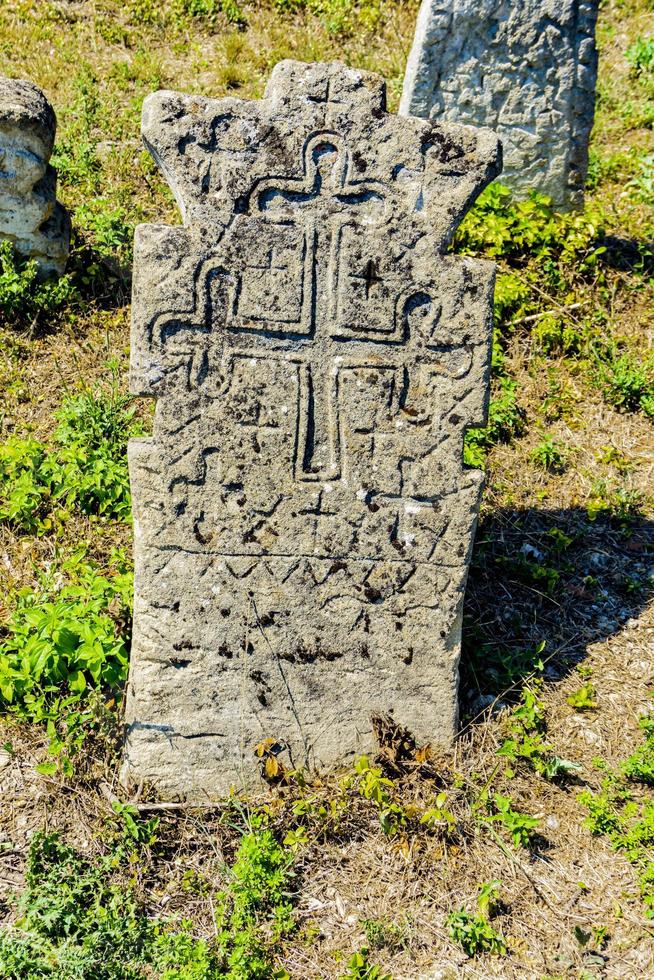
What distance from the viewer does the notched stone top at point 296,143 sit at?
10.0 ft

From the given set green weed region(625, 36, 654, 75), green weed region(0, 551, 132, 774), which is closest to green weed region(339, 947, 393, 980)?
green weed region(0, 551, 132, 774)

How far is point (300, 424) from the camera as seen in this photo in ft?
10.8

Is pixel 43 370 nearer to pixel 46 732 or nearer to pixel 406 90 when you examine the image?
pixel 46 732

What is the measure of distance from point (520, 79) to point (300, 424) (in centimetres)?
365

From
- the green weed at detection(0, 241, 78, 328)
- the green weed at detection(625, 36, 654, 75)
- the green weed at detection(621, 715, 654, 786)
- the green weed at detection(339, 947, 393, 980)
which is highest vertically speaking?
the green weed at detection(625, 36, 654, 75)

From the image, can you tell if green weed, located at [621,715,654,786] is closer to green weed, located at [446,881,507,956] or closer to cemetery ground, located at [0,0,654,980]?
cemetery ground, located at [0,0,654,980]

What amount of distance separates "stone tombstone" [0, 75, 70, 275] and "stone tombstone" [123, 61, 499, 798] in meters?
2.39

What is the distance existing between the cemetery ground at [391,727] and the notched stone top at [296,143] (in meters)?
1.63

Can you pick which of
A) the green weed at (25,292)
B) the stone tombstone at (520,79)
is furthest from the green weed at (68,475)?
the stone tombstone at (520,79)

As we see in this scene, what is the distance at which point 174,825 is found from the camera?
338 cm

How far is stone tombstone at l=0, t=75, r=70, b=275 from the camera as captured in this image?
5086mm

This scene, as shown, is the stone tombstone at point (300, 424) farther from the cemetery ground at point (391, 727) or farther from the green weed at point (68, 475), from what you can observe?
the green weed at point (68, 475)

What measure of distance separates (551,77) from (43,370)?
3.55m

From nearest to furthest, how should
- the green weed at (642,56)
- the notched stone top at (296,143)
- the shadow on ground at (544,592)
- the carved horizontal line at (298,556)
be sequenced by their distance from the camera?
the notched stone top at (296,143) < the carved horizontal line at (298,556) < the shadow on ground at (544,592) < the green weed at (642,56)
